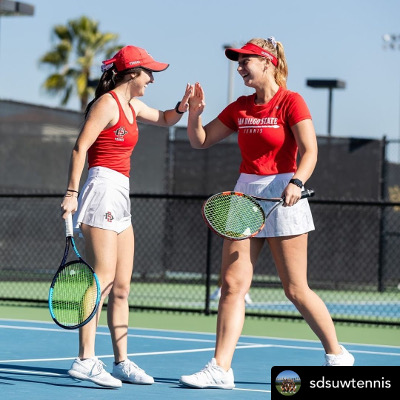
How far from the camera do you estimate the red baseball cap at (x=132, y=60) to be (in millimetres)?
6691

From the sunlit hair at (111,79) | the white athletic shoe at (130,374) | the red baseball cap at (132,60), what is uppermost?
the red baseball cap at (132,60)

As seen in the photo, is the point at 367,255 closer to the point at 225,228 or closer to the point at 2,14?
the point at 2,14

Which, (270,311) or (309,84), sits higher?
(309,84)

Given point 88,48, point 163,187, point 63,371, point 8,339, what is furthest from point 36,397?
point 88,48

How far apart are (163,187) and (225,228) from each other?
39.3 ft

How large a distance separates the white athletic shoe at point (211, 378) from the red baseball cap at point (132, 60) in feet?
6.22

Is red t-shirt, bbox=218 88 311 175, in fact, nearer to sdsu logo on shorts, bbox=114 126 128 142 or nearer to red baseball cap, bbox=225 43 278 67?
red baseball cap, bbox=225 43 278 67

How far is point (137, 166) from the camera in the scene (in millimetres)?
18062

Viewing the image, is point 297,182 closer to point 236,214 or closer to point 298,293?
point 236,214

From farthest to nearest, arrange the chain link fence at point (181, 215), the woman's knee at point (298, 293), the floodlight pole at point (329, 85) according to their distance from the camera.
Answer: the floodlight pole at point (329, 85) < the chain link fence at point (181, 215) < the woman's knee at point (298, 293)

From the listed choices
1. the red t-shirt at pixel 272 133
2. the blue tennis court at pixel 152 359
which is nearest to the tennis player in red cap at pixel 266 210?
the red t-shirt at pixel 272 133

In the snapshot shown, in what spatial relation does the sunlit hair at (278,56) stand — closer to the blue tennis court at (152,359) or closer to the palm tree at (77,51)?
the blue tennis court at (152,359)

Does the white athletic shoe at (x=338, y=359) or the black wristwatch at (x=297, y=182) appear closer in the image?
the black wristwatch at (x=297, y=182)

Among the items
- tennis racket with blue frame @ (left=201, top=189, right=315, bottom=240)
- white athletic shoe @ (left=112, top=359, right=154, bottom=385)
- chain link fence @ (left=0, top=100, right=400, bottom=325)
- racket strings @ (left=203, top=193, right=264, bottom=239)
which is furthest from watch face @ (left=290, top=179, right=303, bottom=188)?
chain link fence @ (left=0, top=100, right=400, bottom=325)
